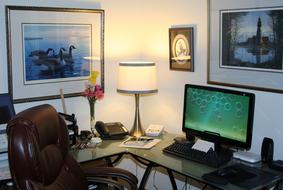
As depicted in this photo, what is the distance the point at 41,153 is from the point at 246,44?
154cm

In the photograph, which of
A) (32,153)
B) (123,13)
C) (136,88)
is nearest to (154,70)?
(136,88)

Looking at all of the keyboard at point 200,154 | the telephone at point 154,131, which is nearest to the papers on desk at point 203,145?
the keyboard at point 200,154

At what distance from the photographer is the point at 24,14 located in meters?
2.88

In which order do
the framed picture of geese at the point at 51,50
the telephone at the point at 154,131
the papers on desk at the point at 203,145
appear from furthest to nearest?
1. the telephone at the point at 154,131
2. the framed picture of geese at the point at 51,50
3. the papers on desk at the point at 203,145

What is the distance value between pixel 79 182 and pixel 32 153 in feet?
1.76

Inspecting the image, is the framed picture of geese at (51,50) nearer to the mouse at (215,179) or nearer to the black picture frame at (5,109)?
the black picture frame at (5,109)

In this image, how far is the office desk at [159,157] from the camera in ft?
8.11

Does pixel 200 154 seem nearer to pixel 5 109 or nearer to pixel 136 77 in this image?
pixel 136 77

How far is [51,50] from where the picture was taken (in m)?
3.05

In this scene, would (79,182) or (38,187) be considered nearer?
(38,187)

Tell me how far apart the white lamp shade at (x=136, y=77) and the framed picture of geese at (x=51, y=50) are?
0.29 meters

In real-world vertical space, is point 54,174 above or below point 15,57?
below

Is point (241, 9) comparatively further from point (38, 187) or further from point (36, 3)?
point (38, 187)

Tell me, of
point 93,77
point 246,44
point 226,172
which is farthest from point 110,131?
point 246,44
